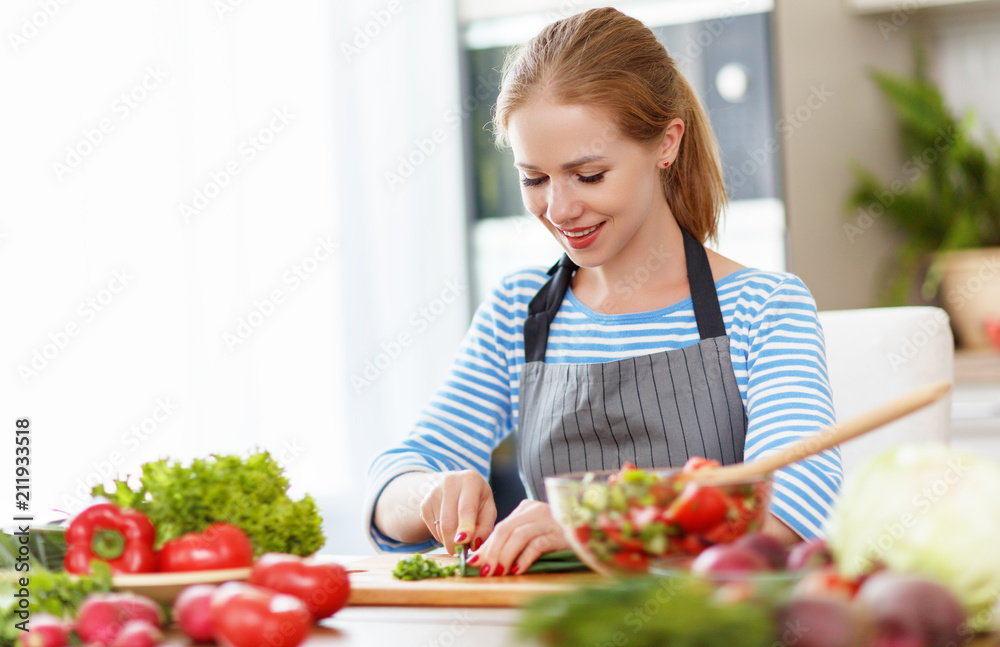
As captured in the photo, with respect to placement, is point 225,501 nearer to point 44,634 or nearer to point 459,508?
point 44,634

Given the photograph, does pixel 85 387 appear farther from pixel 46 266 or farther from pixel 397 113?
pixel 397 113

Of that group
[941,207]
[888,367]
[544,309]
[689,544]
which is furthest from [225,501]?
[941,207]

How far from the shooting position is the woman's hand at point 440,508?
1074 millimetres

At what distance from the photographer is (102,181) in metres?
2.04

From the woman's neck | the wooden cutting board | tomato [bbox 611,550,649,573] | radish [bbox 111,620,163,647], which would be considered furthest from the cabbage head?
the woman's neck

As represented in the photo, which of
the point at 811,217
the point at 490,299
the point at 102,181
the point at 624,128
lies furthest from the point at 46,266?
→ the point at 811,217

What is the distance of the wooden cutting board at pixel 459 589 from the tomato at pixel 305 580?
92mm

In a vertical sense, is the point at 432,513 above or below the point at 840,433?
below

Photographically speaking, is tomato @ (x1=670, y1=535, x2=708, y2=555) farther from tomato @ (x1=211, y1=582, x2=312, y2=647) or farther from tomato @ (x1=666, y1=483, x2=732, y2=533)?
tomato @ (x1=211, y1=582, x2=312, y2=647)

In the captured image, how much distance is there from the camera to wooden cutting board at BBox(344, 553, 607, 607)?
2.76 ft

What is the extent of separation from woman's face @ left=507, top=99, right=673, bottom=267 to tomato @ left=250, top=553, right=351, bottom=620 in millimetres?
600

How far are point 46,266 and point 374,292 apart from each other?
108 centimetres

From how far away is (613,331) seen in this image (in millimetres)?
1413

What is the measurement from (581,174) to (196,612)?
729 millimetres
